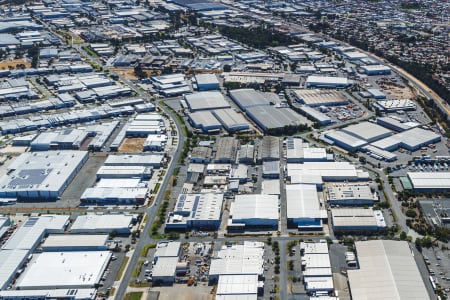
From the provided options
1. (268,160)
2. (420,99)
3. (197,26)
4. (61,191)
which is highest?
(197,26)

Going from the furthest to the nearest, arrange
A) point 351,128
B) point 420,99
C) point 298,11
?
1. point 298,11
2. point 420,99
3. point 351,128

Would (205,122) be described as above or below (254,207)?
above

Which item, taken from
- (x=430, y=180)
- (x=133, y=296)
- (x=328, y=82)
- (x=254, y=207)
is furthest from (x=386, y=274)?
(x=328, y=82)

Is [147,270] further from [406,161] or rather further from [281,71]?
[281,71]

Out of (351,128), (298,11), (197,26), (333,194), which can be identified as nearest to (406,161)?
(351,128)

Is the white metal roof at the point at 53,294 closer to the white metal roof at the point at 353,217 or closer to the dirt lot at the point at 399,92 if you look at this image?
the white metal roof at the point at 353,217

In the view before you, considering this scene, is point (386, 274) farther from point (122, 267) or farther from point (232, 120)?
point (232, 120)

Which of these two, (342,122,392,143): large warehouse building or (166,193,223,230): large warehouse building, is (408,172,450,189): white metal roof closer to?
(342,122,392,143): large warehouse building
